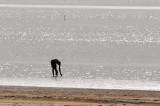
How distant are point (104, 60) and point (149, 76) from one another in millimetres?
22034

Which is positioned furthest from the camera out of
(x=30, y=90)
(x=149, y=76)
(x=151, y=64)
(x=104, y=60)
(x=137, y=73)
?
(x=104, y=60)

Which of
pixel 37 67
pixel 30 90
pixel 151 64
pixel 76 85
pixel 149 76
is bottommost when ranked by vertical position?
pixel 30 90

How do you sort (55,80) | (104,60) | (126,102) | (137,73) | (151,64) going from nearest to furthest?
(126,102), (55,80), (137,73), (151,64), (104,60)

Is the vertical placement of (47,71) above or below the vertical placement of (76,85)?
above

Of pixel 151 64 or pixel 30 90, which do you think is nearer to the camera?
pixel 30 90

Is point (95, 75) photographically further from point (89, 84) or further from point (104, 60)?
Result: point (104, 60)

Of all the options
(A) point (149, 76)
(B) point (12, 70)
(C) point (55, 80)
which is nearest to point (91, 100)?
(C) point (55, 80)

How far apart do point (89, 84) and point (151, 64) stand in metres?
26.9

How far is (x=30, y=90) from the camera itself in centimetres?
3159

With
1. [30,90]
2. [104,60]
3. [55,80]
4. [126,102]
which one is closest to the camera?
[126,102]

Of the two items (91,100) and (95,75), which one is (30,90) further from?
(95,75)

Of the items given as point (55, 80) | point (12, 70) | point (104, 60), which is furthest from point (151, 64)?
point (55, 80)

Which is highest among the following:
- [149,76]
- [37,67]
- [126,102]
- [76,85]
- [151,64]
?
[151,64]

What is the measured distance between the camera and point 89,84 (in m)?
37.7
